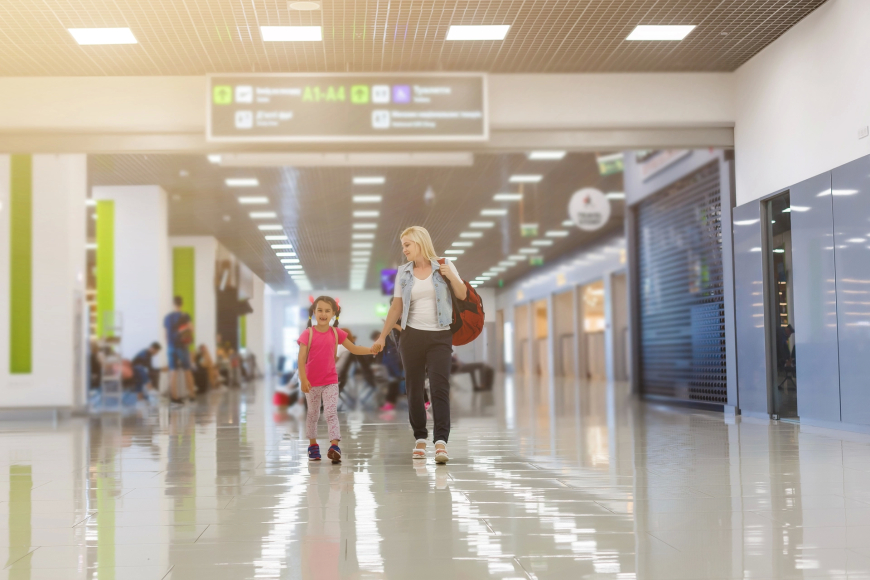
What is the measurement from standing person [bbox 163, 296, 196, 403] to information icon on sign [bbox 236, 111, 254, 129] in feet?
12.6

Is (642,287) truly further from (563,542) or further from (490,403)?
(563,542)

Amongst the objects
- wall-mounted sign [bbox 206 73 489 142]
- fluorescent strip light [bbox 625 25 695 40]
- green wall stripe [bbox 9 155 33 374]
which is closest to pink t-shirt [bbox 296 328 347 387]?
wall-mounted sign [bbox 206 73 489 142]

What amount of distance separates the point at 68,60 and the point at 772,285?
7.81 meters

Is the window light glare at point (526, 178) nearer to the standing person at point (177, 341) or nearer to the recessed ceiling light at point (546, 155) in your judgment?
the recessed ceiling light at point (546, 155)

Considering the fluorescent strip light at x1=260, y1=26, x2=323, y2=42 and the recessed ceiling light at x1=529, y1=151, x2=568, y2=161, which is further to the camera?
the recessed ceiling light at x1=529, y1=151, x2=568, y2=161

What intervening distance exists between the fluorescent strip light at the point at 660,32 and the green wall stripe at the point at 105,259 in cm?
710

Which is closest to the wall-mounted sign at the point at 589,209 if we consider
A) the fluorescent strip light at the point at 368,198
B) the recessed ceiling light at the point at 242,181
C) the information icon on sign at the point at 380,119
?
the fluorescent strip light at the point at 368,198

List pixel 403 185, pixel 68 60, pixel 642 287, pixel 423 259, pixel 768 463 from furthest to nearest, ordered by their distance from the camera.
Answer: pixel 642 287 → pixel 403 185 → pixel 68 60 → pixel 423 259 → pixel 768 463

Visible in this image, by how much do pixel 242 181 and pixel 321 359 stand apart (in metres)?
5.67

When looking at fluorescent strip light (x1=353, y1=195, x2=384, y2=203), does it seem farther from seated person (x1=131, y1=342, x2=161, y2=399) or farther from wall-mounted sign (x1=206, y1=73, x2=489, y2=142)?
seated person (x1=131, y1=342, x2=161, y2=399)

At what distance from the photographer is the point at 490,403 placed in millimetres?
12477

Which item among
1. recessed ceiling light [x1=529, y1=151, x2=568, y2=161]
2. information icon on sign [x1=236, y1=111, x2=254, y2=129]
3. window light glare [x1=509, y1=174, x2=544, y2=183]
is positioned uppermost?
information icon on sign [x1=236, y1=111, x2=254, y2=129]

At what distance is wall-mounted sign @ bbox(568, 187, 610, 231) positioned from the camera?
12.5 metres

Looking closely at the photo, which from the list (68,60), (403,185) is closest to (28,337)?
(68,60)
